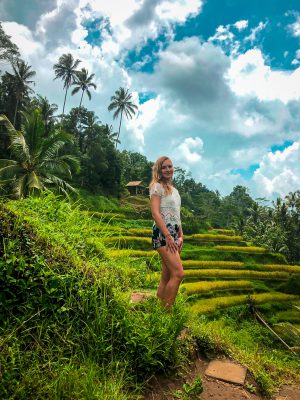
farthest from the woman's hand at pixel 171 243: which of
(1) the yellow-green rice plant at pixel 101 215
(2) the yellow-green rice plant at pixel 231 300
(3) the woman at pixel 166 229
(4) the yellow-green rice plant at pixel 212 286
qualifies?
(4) the yellow-green rice plant at pixel 212 286

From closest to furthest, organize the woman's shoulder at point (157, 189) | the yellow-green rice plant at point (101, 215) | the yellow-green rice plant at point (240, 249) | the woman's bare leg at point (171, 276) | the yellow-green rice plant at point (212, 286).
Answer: the woman's bare leg at point (171, 276) → the woman's shoulder at point (157, 189) → the yellow-green rice plant at point (101, 215) → the yellow-green rice plant at point (212, 286) → the yellow-green rice plant at point (240, 249)

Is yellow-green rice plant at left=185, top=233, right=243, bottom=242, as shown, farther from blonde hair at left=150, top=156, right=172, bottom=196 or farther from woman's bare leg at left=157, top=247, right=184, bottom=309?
woman's bare leg at left=157, top=247, right=184, bottom=309

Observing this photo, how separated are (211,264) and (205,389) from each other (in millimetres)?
19179

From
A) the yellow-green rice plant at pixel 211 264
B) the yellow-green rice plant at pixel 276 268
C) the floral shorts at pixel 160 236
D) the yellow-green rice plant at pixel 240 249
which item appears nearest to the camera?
the floral shorts at pixel 160 236

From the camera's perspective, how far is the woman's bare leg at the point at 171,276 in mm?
3074

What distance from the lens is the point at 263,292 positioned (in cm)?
1956

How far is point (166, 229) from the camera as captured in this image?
3.16 m

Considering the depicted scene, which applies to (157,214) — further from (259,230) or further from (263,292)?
(259,230)

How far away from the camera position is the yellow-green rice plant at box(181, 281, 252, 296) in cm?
1604

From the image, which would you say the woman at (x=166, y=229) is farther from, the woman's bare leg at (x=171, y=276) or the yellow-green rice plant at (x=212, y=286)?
the yellow-green rice plant at (x=212, y=286)

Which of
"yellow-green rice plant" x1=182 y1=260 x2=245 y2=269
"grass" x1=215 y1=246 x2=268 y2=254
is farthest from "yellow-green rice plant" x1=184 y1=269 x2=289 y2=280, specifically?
"grass" x1=215 y1=246 x2=268 y2=254

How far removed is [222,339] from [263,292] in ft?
56.8

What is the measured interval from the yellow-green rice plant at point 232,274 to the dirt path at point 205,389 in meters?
14.9

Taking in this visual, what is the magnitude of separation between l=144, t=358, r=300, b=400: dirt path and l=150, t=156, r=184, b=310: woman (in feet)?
1.87
